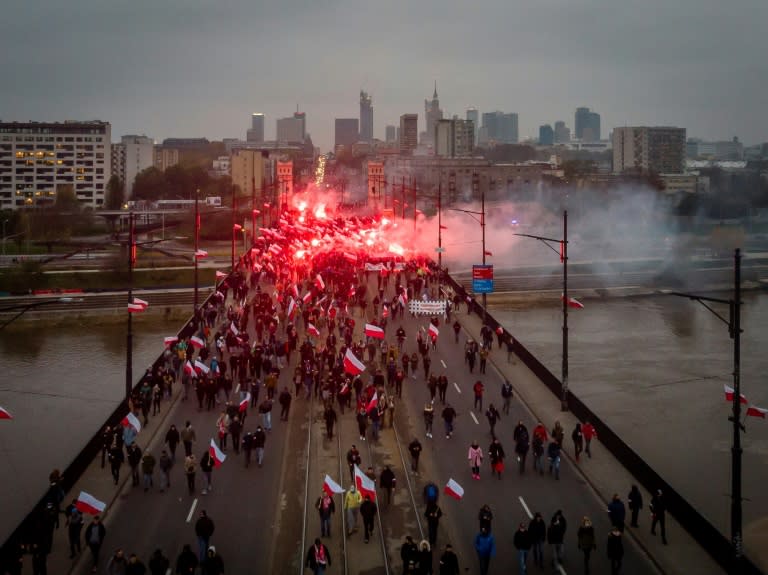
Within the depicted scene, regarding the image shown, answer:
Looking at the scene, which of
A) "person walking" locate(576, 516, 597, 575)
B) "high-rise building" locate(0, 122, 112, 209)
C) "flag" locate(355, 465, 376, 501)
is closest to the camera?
"person walking" locate(576, 516, 597, 575)

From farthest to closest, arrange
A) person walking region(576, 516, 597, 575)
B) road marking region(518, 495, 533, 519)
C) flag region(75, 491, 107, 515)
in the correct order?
road marking region(518, 495, 533, 519)
flag region(75, 491, 107, 515)
person walking region(576, 516, 597, 575)

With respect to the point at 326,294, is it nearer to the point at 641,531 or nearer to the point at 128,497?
the point at 128,497

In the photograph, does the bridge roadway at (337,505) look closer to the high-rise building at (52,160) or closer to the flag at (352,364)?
the flag at (352,364)

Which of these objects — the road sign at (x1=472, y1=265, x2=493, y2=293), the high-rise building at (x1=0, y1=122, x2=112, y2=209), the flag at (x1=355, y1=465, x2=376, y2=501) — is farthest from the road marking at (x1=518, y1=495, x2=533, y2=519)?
the high-rise building at (x1=0, y1=122, x2=112, y2=209)

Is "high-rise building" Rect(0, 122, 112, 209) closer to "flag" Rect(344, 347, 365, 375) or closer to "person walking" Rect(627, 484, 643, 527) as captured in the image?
"flag" Rect(344, 347, 365, 375)

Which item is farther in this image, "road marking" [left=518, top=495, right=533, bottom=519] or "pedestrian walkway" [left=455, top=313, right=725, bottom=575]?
"road marking" [left=518, top=495, right=533, bottom=519]

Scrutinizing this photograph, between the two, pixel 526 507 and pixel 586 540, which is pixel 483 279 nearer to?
pixel 526 507

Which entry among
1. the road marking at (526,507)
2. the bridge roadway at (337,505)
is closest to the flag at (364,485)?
the bridge roadway at (337,505)

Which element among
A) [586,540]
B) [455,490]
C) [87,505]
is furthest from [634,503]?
[87,505]
